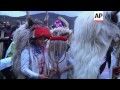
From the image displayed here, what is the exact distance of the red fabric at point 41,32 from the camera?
3133 mm

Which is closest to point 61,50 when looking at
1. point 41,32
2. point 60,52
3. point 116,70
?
point 60,52

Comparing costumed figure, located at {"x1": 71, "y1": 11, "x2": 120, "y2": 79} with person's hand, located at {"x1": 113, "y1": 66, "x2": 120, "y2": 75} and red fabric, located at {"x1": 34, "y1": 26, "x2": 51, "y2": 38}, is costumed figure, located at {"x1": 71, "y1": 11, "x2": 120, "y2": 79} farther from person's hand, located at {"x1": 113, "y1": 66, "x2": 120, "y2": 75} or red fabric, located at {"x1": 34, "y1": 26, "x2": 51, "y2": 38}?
red fabric, located at {"x1": 34, "y1": 26, "x2": 51, "y2": 38}

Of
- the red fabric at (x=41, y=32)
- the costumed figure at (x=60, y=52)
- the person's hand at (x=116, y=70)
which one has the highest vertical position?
the red fabric at (x=41, y=32)

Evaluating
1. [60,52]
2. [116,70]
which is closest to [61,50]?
[60,52]

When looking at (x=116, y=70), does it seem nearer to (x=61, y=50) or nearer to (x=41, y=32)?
(x=61, y=50)

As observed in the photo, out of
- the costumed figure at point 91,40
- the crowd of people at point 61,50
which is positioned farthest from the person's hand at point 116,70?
the costumed figure at point 91,40

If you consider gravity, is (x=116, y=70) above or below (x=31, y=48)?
below

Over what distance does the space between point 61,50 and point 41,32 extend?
0.22 m

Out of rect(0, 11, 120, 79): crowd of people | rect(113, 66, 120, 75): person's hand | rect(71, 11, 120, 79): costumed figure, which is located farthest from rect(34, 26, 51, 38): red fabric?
rect(113, 66, 120, 75): person's hand

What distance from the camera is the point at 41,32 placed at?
3.14 m

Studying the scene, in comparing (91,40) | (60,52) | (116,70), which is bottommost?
(116,70)

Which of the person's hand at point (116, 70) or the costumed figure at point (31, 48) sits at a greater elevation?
the costumed figure at point (31, 48)

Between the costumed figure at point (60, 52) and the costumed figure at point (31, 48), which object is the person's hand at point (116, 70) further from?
the costumed figure at point (31, 48)
